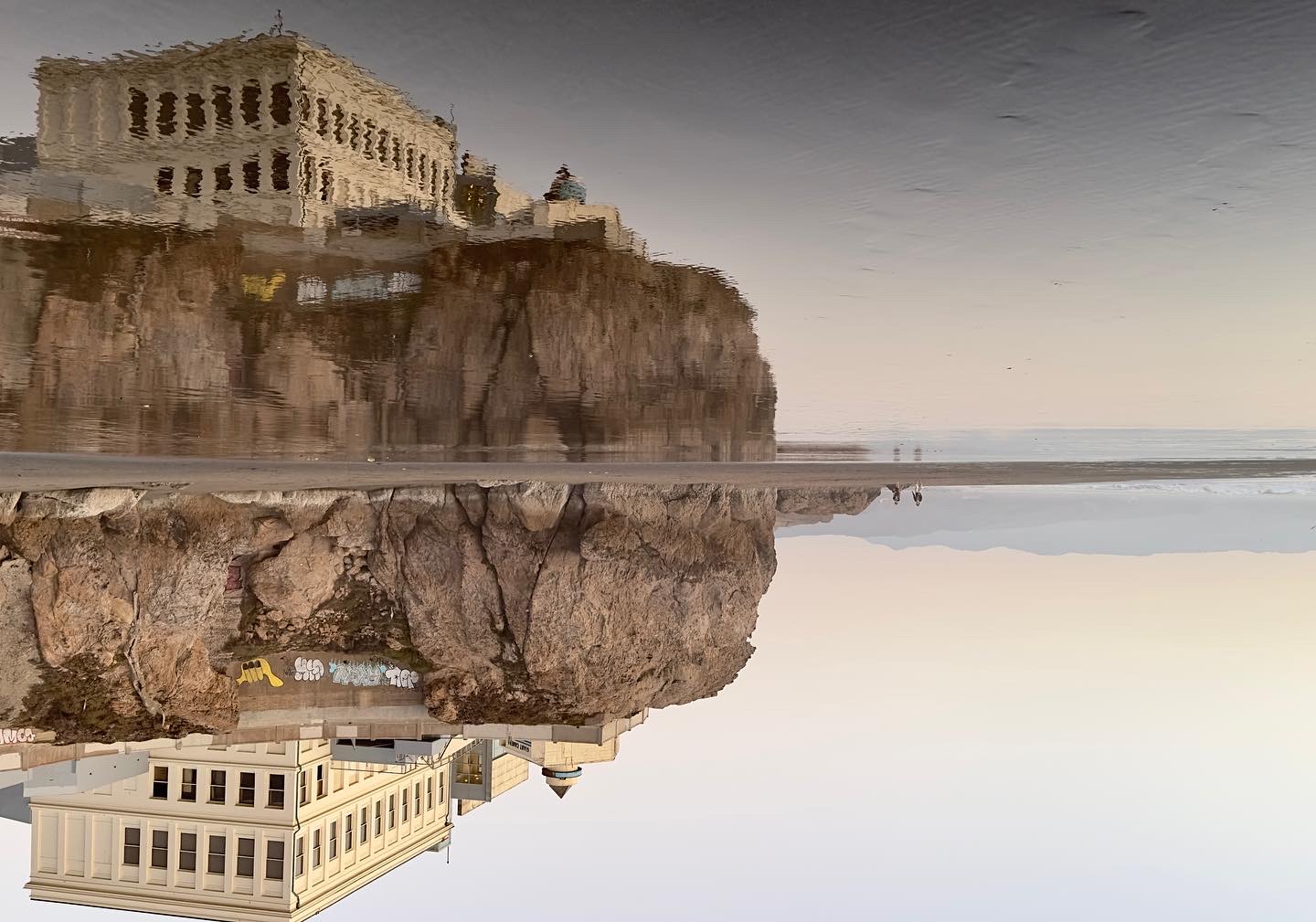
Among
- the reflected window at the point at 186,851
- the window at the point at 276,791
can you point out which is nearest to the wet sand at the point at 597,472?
the window at the point at 276,791

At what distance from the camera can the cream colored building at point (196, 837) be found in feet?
116

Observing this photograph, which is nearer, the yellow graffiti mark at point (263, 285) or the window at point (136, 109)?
the window at point (136, 109)

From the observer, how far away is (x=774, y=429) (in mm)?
14938

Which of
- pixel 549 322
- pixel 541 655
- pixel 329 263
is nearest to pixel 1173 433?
pixel 549 322

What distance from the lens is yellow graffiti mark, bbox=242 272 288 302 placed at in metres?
10.9

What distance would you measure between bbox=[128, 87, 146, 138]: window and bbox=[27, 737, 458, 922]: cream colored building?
30373 mm

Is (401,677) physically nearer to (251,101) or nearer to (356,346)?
(356,346)

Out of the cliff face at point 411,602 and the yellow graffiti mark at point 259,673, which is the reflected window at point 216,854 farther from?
the yellow graffiti mark at point 259,673

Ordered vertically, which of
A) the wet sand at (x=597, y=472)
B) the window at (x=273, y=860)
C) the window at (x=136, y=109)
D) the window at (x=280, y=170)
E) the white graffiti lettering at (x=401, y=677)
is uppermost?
the window at (x=136, y=109)

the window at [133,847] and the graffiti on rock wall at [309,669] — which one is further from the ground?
the graffiti on rock wall at [309,669]

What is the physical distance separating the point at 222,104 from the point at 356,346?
15.1 feet

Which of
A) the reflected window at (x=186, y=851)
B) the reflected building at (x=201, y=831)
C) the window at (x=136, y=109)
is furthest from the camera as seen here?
the reflected window at (x=186, y=851)

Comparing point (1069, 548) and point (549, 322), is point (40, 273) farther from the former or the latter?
point (1069, 548)

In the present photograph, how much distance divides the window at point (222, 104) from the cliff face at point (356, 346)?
208 centimetres
